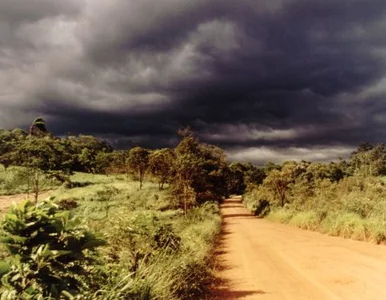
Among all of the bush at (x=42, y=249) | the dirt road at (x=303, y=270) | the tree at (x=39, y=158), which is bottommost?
the dirt road at (x=303, y=270)

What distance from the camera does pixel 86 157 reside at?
8150cm

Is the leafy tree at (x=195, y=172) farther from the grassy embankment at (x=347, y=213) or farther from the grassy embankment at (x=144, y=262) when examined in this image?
the grassy embankment at (x=144, y=262)

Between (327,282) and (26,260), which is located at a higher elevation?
(26,260)

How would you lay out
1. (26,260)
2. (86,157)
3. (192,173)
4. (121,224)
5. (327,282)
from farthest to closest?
(86,157)
(192,173)
(327,282)
(121,224)
(26,260)

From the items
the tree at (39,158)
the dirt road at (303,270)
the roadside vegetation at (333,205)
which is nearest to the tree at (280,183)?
the roadside vegetation at (333,205)

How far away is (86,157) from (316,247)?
72499 millimetres

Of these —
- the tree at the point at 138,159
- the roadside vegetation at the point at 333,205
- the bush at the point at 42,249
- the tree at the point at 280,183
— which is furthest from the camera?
the tree at the point at 138,159

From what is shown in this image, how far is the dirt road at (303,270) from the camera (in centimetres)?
838

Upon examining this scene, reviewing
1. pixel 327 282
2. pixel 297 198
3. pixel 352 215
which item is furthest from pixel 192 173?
pixel 327 282

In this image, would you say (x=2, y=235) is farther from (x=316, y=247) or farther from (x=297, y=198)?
(x=297, y=198)

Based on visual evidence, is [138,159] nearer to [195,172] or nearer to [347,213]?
[195,172]

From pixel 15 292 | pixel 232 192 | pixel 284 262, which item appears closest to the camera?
pixel 15 292

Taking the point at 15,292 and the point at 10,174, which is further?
the point at 10,174

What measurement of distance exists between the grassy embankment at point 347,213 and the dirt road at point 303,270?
2.35 ft
